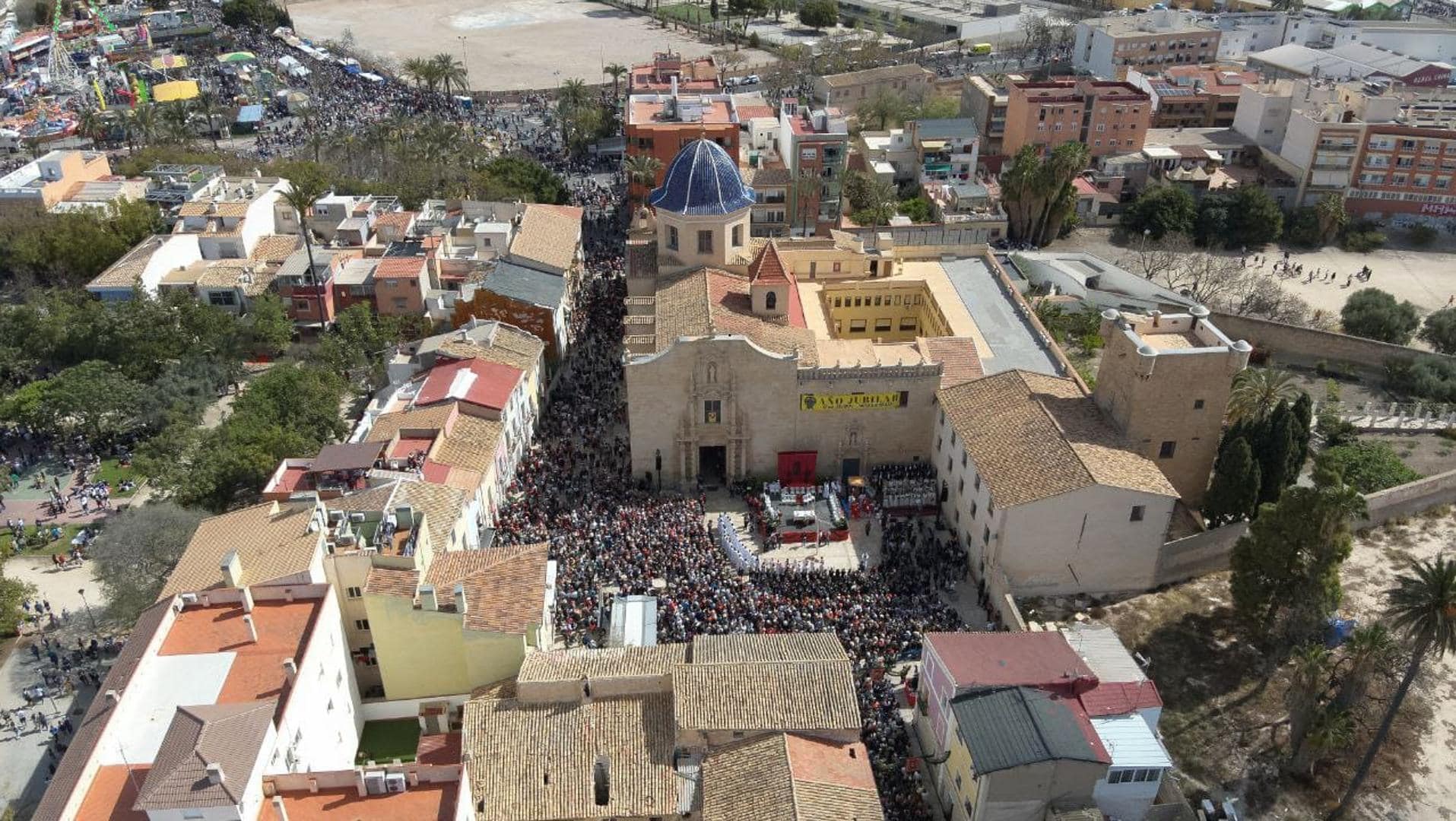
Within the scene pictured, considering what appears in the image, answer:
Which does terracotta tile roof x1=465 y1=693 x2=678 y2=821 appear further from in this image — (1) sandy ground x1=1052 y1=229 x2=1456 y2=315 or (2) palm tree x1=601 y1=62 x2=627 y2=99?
(2) palm tree x1=601 y1=62 x2=627 y2=99

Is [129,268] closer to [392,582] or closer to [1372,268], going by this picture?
[392,582]

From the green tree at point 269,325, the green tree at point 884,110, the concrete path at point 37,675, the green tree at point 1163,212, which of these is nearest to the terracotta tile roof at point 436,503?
the concrete path at point 37,675

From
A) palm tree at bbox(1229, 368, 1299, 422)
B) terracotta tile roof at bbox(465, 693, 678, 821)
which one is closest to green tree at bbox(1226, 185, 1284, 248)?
palm tree at bbox(1229, 368, 1299, 422)

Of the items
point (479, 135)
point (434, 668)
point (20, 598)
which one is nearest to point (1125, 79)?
point (479, 135)

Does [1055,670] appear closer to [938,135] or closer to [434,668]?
[434,668]

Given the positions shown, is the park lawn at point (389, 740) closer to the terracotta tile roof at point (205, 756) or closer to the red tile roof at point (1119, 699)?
the terracotta tile roof at point (205, 756)
